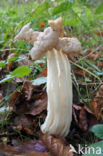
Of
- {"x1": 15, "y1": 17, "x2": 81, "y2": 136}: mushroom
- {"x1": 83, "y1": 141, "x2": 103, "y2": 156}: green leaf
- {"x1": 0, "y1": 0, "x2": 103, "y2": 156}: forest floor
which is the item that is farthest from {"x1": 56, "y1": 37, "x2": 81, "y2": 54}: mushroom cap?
{"x1": 83, "y1": 141, "x2": 103, "y2": 156}: green leaf

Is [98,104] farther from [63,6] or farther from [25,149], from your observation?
[63,6]

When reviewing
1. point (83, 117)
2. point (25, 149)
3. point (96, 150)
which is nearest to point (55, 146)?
point (25, 149)

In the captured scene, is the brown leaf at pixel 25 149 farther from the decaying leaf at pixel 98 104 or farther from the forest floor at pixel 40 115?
the decaying leaf at pixel 98 104

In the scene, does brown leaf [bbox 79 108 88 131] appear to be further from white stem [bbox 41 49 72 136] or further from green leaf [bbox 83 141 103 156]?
green leaf [bbox 83 141 103 156]

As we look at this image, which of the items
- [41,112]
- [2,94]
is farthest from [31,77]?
[41,112]

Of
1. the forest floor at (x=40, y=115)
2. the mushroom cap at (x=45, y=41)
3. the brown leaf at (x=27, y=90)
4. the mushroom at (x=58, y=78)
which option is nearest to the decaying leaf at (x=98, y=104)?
the forest floor at (x=40, y=115)

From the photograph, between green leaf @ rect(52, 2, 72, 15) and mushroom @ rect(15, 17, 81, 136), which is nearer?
mushroom @ rect(15, 17, 81, 136)
